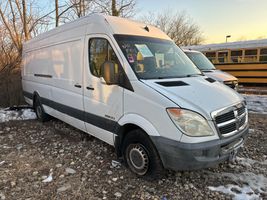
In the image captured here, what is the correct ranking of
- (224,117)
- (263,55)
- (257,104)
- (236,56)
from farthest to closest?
(236,56) < (263,55) < (257,104) < (224,117)

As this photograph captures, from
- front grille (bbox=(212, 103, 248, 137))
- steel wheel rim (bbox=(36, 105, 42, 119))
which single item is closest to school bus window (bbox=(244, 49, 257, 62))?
front grille (bbox=(212, 103, 248, 137))

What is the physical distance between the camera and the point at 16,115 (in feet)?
24.2

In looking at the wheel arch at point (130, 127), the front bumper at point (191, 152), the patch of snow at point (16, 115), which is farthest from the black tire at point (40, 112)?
the front bumper at point (191, 152)

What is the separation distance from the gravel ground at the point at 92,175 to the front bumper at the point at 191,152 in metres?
0.51

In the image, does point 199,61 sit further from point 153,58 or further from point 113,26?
point 113,26

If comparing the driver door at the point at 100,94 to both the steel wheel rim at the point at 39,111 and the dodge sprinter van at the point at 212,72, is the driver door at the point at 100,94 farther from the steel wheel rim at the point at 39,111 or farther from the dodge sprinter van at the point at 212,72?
the dodge sprinter van at the point at 212,72

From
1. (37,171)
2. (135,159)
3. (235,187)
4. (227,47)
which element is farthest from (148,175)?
(227,47)

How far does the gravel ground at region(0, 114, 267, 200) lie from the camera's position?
325 centimetres

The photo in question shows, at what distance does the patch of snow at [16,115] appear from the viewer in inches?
280

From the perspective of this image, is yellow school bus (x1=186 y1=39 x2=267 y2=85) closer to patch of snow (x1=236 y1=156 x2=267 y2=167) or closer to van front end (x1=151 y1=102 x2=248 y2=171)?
patch of snow (x1=236 y1=156 x2=267 y2=167)

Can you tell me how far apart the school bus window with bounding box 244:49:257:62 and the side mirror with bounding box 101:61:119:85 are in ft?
42.6

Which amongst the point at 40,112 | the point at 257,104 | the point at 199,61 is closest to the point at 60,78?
the point at 40,112

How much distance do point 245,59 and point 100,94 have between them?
12.9m

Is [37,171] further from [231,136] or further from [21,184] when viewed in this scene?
[231,136]
